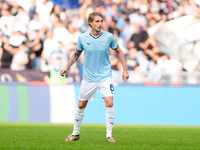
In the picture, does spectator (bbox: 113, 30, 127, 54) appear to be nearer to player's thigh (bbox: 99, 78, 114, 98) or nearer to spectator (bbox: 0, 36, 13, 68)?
spectator (bbox: 0, 36, 13, 68)

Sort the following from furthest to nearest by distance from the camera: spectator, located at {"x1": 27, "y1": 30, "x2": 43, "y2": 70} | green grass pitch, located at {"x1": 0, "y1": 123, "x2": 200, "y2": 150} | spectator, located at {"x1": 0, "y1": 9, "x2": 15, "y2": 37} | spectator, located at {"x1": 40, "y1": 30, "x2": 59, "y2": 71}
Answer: spectator, located at {"x1": 0, "y1": 9, "x2": 15, "y2": 37}
spectator, located at {"x1": 27, "y1": 30, "x2": 43, "y2": 70}
spectator, located at {"x1": 40, "y1": 30, "x2": 59, "y2": 71}
green grass pitch, located at {"x1": 0, "y1": 123, "x2": 200, "y2": 150}

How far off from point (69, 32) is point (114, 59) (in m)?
2.03

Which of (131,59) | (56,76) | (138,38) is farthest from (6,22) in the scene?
(138,38)

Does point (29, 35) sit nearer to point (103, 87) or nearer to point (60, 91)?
point (60, 91)

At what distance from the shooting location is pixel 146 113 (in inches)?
524

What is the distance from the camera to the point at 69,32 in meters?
15.8

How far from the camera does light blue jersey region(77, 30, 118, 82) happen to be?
Result: 23.1 ft

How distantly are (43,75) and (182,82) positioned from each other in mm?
4776

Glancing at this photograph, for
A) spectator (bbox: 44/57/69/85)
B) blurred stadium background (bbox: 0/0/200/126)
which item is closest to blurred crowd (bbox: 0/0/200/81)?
blurred stadium background (bbox: 0/0/200/126)

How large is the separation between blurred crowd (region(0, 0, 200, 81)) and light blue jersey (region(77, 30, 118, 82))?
7.11 m

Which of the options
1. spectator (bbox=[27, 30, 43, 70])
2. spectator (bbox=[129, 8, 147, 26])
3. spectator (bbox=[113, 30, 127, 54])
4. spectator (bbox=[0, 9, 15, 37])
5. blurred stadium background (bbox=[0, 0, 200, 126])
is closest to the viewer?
blurred stadium background (bbox=[0, 0, 200, 126])

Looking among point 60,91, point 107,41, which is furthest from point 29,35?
point 107,41

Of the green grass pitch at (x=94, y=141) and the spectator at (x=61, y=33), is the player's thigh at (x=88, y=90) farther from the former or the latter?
the spectator at (x=61, y=33)

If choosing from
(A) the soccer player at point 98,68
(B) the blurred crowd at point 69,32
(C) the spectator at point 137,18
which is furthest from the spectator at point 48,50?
(A) the soccer player at point 98,68
